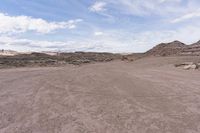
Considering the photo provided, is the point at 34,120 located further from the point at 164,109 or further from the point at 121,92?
the point at 121,92

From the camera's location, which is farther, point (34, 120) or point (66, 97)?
point (66, 97)

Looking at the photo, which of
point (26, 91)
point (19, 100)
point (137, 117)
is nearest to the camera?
point (137, 117)

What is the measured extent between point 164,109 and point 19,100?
192 inches

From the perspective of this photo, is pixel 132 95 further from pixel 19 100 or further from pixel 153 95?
pixel 19 100

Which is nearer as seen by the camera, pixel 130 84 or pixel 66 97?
pixel 66 97

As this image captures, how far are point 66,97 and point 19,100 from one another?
5.23ft

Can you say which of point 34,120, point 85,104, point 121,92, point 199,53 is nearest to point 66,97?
point 85,104

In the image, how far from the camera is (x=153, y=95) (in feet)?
38.9

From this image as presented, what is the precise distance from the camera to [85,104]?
1024cm

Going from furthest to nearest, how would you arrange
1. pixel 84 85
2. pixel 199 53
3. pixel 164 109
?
pixel 199 53 → pixel 84 85 → pixel 164 109

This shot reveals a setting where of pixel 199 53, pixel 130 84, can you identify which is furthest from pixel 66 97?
pixel 199 53

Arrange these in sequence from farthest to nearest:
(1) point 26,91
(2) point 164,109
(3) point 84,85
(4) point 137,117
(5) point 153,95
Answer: (3) point 84,85 → (1) point 26,91 → (5) point 153,95 → (2) point 164,109 → (4) point 137,117

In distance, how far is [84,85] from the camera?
1447 cm

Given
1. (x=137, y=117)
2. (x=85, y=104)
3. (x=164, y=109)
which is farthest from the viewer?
(x=85, y=104)
